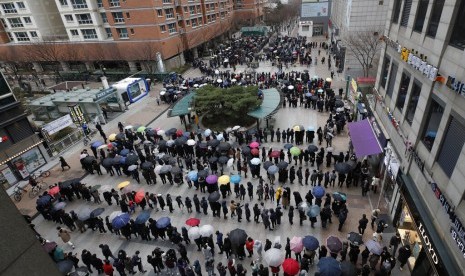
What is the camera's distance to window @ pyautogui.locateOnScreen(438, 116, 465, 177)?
9078mm

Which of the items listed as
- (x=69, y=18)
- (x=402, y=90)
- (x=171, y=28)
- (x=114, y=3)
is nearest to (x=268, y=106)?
(x=402, y=90)

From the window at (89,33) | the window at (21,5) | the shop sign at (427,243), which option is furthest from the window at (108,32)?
the shop sign at (427,243)

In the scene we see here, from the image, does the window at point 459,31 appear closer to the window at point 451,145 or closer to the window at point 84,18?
the window at point 451,145

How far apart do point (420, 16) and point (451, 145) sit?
6267 millimetres

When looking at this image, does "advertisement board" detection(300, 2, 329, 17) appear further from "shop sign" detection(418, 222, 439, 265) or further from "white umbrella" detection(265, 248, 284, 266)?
"white umbrella" detection(265, 248, 284, 266)

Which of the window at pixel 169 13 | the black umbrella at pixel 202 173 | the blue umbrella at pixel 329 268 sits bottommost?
the black umbrella at pixel 202 173

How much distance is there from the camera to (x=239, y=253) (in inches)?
510

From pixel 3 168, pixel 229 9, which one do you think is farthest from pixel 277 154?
pixel 229 9

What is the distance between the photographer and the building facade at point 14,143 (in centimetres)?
2044

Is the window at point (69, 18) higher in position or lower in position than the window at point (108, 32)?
higher

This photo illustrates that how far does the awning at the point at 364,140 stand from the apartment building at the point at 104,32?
1357 inches

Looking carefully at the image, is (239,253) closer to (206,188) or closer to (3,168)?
(206,188)

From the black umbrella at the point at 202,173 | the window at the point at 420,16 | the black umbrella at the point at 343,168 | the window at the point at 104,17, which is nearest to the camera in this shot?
the window at the point at 420,16

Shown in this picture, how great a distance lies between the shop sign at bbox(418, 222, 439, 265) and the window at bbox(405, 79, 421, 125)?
15.9 feet
